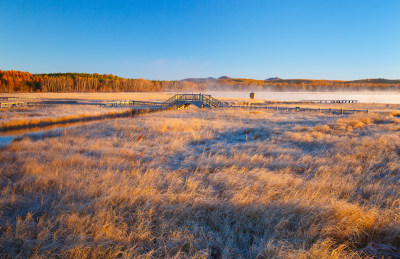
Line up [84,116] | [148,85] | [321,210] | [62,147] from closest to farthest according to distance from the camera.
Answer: [321,210], [62,147], [84,116], [148,85]

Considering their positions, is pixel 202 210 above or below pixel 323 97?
below

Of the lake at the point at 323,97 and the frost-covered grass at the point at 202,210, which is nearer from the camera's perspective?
the frost-covered grass at the point at 202,210

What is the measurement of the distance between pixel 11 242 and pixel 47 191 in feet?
6.57

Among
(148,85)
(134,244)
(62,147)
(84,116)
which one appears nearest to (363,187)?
(134,244)

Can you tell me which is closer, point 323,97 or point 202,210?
point 202,210

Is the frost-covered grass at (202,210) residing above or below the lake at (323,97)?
below

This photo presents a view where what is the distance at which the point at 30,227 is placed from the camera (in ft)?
11.2

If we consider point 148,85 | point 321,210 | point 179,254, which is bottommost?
point 179,254

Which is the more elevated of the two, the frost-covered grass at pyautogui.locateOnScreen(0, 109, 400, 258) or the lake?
the lake

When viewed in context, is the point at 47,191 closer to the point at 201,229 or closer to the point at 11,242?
the point at 11,242

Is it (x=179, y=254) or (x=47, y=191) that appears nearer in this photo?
(x=179, y=254)

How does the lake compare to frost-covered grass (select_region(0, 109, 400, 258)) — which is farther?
the lake

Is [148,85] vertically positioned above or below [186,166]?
above

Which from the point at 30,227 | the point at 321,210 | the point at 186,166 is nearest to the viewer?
the point at 30,227
